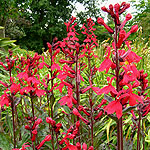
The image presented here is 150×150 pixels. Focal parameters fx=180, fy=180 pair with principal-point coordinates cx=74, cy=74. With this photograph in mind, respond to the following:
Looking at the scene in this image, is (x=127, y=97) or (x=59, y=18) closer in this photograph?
(x=127, y=97)

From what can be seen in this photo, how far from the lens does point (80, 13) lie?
56.7 feet

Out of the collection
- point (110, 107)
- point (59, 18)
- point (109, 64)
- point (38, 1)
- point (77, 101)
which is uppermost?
point (38, 1)

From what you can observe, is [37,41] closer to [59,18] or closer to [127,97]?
[59,18]

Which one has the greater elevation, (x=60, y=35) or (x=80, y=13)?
(x=80, y=13)

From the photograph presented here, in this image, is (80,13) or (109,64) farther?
(80,13)

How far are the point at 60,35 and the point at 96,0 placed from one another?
5.58m

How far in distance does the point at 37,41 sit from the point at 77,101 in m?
15.4

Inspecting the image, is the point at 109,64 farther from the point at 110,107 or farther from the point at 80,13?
the point at 80,13

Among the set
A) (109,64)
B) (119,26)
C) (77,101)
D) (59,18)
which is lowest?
(77,101)

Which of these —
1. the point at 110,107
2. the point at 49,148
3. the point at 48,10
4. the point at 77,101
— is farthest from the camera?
the point at 48,10

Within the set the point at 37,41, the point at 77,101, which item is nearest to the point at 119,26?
the point at 77,101

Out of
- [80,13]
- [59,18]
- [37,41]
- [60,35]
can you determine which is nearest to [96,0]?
[80,13]

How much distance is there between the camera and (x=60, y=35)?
16141mm

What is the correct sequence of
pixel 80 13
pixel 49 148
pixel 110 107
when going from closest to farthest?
pixel 110 107, pixel 49 148, pixel 80 13
